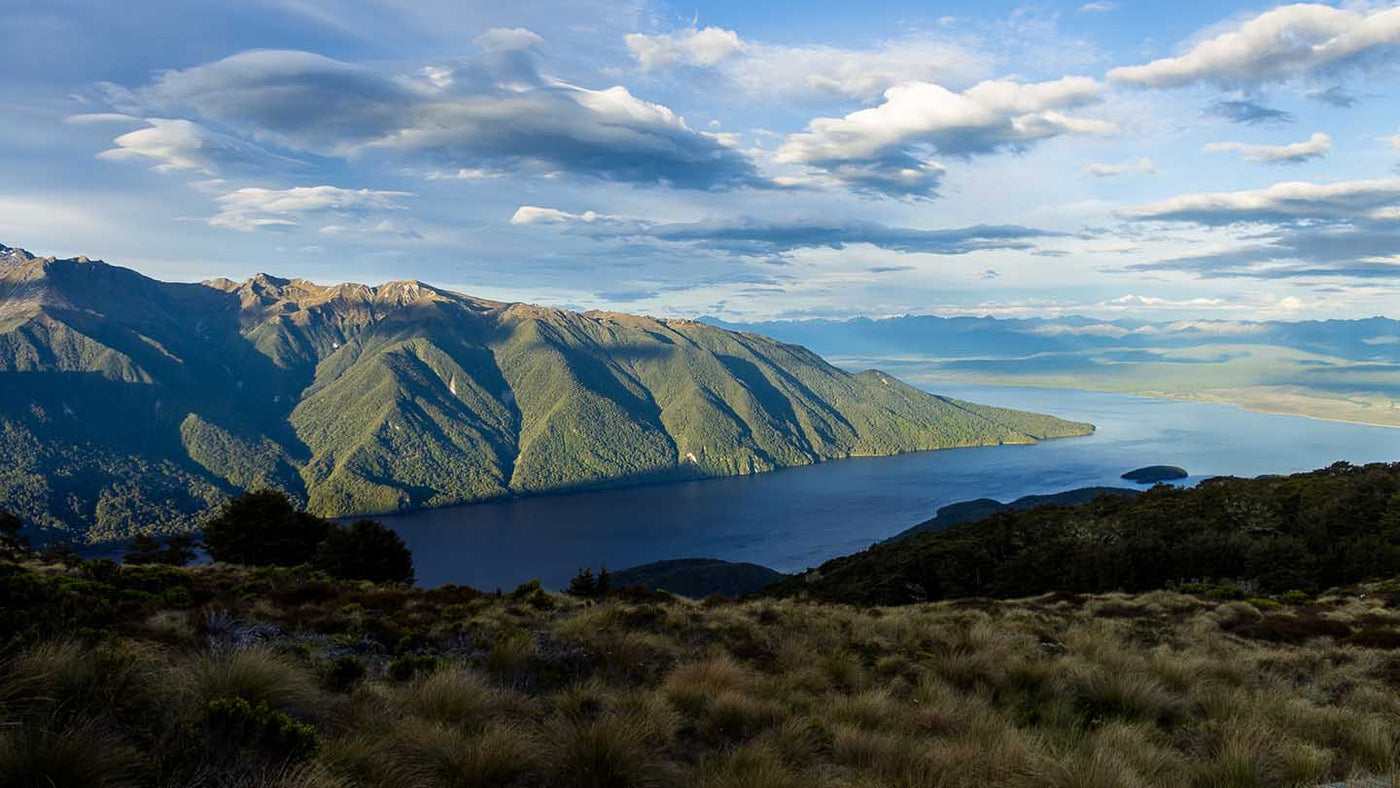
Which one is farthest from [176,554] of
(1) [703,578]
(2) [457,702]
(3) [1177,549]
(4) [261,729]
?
(1) [703,578]

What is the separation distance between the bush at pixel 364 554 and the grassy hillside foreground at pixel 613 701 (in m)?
34.4

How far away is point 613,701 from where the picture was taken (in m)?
7.89

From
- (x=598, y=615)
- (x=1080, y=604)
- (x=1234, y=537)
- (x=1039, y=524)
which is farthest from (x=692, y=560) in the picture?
(x=598, y=615)

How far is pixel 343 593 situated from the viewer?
54.0ft

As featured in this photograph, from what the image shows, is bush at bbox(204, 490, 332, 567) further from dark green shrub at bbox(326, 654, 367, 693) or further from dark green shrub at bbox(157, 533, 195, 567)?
dark green shrub at bbox(326, 654, 367, 693)

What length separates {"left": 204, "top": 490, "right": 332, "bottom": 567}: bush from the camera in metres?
49.7

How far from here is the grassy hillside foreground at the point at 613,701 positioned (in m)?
5.28

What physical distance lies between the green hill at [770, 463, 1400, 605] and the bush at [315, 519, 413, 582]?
111 feet

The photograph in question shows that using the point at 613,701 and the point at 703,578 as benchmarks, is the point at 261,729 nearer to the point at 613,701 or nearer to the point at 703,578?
the point at 613,701

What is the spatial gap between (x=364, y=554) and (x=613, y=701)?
48627mm

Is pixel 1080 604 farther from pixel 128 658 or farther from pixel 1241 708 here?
pixel 128 658

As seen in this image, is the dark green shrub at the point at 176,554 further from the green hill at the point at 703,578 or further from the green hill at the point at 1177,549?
the green hill at the point at 703,578

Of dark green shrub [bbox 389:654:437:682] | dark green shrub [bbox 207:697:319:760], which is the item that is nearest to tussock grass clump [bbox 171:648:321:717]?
dark green shrub [bbox 207:697:319:760]

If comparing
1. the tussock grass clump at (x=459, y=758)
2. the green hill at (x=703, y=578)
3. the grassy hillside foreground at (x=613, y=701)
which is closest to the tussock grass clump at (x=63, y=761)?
the grassy hillside foreground at (x=613, y=701)
